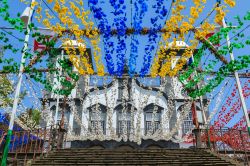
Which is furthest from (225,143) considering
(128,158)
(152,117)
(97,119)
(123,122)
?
(97,119)

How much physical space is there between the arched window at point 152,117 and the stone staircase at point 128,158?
43.7ft

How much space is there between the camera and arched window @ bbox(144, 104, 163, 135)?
2528 cm

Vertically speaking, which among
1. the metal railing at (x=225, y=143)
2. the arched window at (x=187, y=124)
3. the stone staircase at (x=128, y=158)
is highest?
the arched window at (x=187, y=124)

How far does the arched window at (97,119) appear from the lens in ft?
81.1

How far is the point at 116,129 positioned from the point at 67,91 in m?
11.7

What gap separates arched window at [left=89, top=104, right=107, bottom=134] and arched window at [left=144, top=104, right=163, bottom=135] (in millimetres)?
4380

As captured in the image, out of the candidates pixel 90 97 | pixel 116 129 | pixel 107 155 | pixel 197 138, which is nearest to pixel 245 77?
pixel 197 138

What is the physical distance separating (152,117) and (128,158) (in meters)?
15.6

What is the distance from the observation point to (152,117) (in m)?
25.8

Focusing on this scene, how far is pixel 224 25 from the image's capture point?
13.7 meters

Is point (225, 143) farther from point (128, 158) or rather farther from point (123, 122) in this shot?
point (123, 122)

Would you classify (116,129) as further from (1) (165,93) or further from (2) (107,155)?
(2) (107,155)

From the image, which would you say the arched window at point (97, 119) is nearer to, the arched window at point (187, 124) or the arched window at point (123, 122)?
the arched window at point (123, 122)

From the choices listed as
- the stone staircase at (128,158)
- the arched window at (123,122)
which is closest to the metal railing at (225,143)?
the stone staircase at (128,158)
